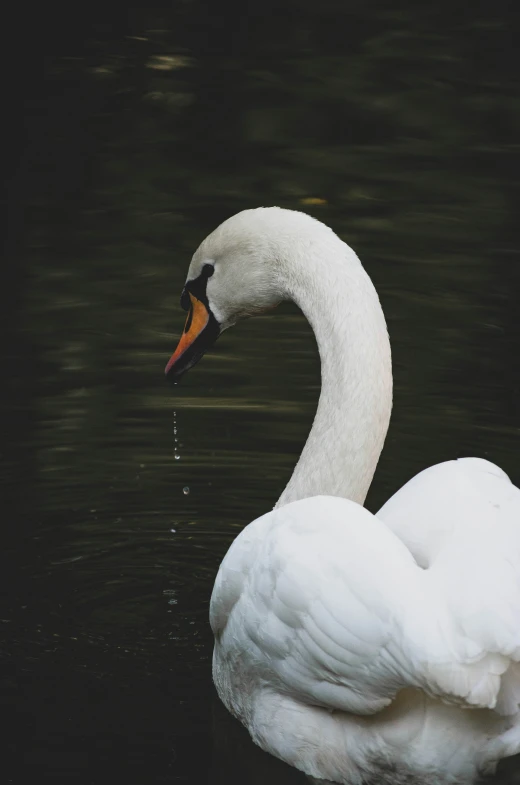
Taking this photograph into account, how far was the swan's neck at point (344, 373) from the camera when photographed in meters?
5.40

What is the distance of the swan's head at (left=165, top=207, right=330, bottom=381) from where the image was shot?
18.8 ft

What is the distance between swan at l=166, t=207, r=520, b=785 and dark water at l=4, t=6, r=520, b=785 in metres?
0.43

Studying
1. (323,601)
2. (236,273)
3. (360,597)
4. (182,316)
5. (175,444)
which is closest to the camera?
(360,597)

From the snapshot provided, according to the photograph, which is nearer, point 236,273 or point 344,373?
point 344,373

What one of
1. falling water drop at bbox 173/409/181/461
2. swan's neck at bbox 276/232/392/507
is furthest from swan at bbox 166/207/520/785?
falling water drop at bbox 173/409/181/461

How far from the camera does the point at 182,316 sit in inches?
360

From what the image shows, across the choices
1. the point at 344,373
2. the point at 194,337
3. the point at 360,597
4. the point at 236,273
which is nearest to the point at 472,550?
the point at 360,597

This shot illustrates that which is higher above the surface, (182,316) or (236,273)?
(236,273)

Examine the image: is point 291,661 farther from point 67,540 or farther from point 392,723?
point 67,540

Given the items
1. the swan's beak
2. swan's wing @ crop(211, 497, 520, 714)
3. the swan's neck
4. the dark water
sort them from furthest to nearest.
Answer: the swan's beak → the dark water → the swan's neck → swan's wing @ crop(211, 497, 520, 714)

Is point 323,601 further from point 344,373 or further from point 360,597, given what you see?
A: point 344,373

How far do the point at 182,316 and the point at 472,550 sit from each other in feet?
15.9

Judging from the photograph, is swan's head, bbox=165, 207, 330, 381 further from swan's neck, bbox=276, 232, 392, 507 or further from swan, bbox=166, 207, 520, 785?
swan's neck, bbox=276, 232, 392, 507

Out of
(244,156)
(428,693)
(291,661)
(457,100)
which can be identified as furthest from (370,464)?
(457,100)
